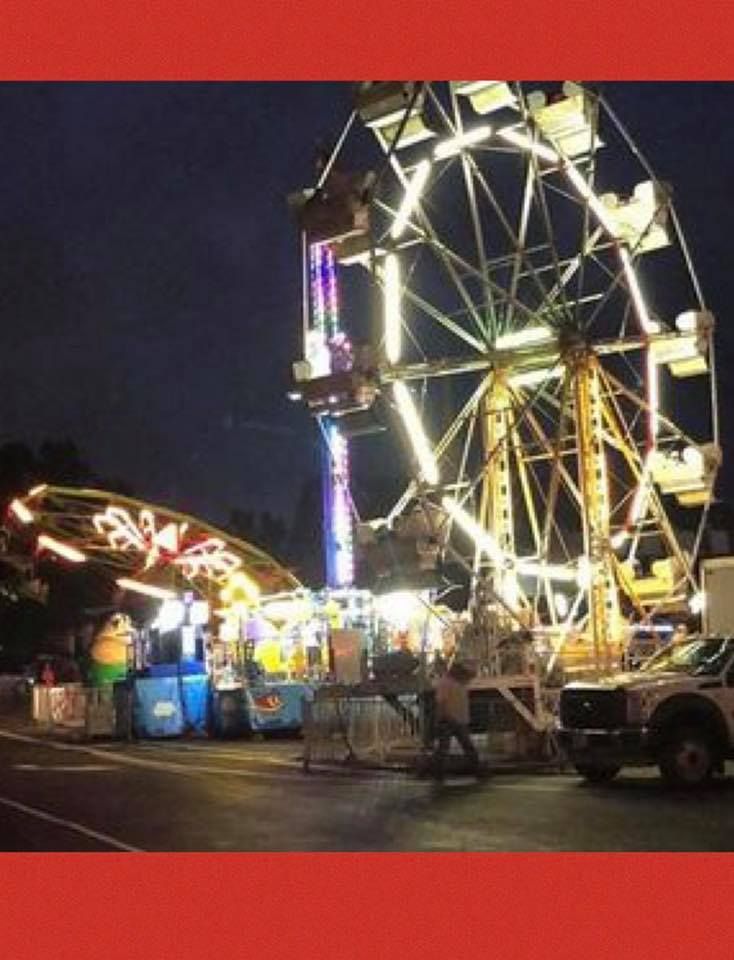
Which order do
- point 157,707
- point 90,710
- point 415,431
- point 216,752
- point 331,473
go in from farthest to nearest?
point 331,473
point 90,710
point 157,707
point 415,431
point 216,752

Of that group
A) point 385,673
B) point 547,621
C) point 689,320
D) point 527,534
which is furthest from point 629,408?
point 527,534

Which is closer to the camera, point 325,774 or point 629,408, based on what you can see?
point 325,774

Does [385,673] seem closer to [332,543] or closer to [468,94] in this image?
[468,94]

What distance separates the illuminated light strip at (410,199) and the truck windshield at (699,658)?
9.91 metres

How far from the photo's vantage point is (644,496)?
75.8ft

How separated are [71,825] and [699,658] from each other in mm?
7778

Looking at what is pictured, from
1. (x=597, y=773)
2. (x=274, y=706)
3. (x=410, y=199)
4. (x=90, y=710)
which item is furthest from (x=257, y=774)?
(x=90, y=710)

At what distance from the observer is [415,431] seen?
2453cm

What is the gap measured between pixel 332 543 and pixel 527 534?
17373mm

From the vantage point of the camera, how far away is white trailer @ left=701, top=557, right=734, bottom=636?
1959 cm

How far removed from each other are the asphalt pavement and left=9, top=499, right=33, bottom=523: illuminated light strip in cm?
1225

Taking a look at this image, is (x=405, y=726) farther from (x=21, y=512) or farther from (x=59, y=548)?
(x=21, y=512)

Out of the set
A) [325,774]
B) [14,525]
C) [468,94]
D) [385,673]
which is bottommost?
[325,774]

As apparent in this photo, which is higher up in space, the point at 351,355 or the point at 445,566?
the point at 351,355
